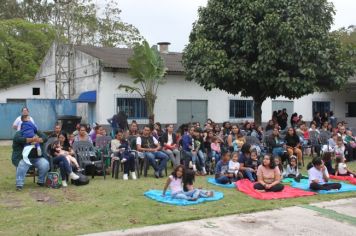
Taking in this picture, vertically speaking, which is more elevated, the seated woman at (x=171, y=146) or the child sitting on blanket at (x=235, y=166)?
the seated woman at (x=171, y=146)

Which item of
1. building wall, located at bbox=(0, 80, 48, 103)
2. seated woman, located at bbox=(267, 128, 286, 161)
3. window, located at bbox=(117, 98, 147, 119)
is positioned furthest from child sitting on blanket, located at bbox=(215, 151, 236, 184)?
building wall, located at bbox=(0, 80, 48, 103)

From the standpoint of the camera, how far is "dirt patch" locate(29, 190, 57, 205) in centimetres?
904

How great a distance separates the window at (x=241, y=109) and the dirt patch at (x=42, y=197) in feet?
53.7

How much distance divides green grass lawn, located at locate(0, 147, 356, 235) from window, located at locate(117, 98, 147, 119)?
1122cm

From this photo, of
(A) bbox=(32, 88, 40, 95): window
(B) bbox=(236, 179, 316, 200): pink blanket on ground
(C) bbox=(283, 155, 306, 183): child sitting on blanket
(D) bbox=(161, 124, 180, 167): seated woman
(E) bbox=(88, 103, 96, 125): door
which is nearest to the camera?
(B) bbox=(236, 179, 316, 200): pink blanket on ground

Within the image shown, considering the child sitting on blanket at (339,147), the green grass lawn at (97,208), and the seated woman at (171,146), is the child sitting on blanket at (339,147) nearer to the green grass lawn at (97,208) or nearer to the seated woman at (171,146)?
the green grass lawn at (97,208)

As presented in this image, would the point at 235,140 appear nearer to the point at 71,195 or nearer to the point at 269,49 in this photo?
the point at 269,49

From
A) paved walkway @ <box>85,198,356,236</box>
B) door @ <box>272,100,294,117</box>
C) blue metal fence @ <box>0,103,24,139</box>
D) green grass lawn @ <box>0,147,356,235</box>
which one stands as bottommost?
paved walkway @ <box>85,198,356,236</box>

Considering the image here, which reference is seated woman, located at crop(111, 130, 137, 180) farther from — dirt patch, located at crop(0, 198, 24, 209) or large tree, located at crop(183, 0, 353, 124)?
large tree, located at crop(183, 0, 353, 124)

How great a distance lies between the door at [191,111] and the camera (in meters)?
23.6

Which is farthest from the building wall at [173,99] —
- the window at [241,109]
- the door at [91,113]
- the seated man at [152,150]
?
the seated man at [152,150]

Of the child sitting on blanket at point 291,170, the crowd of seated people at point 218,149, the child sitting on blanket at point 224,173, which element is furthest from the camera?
the child sitting on blanket at point 291,170

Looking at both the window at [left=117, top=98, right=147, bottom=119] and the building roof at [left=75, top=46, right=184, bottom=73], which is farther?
the window at [left=117, top=98, right=147, bottom=119]

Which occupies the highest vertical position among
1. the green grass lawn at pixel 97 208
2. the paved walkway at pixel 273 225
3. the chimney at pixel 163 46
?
the chimney at pixel 163 46
